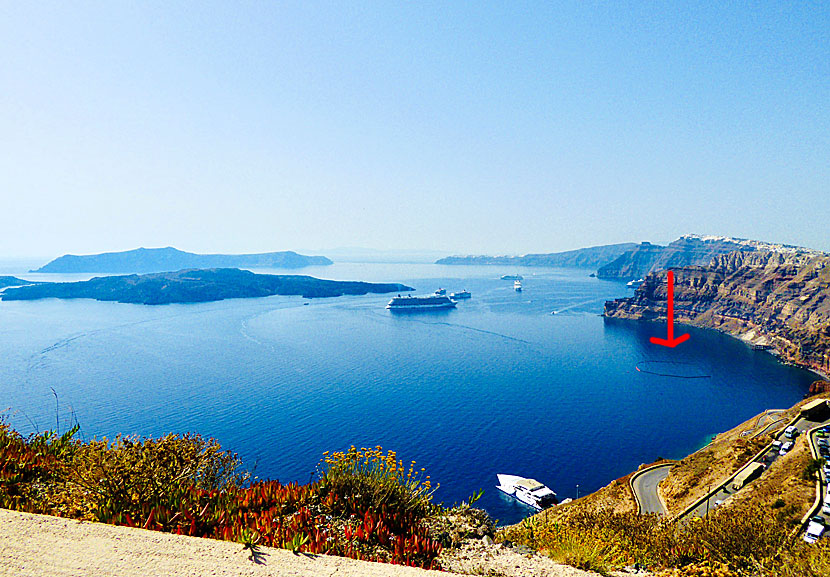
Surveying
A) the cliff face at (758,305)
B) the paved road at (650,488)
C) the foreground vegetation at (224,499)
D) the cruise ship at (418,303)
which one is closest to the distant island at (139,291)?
the cruise ship at (418,303)

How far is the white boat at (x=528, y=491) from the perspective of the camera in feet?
122

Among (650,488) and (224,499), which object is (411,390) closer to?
(650,488)

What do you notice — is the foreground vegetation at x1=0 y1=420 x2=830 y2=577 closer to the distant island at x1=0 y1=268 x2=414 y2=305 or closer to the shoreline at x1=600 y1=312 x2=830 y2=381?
the shoreline at x1=600 y1=312 x2=830 y2=381

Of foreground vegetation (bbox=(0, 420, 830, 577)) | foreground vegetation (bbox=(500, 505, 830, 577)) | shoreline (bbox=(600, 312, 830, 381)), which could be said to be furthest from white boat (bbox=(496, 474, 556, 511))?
shoreline (bbox=(600, 312, 830, 381))

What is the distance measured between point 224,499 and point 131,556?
2543mm

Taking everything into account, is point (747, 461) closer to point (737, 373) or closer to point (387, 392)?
point (387, 392)

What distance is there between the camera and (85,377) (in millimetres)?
68625

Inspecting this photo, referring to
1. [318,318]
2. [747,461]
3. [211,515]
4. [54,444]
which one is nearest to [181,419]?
[54,444]

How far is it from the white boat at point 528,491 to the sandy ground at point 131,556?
34.9 m

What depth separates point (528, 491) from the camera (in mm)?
38219

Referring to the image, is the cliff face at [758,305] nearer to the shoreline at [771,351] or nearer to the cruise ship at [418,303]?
the shoreline at [771,351]

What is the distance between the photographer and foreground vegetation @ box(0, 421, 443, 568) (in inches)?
286

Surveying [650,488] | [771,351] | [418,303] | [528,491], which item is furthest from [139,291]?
[771,351]

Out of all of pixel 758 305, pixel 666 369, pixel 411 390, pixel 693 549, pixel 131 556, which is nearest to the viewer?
pixel 131 556
